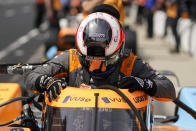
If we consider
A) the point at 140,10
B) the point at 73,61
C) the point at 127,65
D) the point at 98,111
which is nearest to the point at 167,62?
the point at 127,65

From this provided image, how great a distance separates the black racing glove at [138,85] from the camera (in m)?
2.77

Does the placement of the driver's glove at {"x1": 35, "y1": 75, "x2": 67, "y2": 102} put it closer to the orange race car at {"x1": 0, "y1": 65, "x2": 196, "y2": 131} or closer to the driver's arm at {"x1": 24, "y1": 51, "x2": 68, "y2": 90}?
the orange race car at {"x1": 0, "y1": 65, "x2": 196, "y2": 131}

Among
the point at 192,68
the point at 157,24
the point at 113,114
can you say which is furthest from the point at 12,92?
the point at 157,24

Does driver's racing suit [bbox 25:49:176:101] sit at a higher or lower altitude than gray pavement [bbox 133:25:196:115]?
higher

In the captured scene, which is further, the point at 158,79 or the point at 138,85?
the point at 158,79

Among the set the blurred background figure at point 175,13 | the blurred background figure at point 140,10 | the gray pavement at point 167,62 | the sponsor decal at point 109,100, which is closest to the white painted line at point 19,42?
the gray pavement at point 167,62

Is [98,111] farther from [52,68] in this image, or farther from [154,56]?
[154,56]

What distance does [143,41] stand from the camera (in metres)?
15.1

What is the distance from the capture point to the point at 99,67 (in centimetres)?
296

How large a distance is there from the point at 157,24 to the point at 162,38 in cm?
119

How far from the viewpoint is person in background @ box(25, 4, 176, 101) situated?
2.84 meters

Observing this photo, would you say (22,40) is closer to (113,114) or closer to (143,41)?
(143,41)

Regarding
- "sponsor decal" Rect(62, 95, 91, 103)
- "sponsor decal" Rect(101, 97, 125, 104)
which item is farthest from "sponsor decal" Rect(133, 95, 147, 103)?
"sponsor decal" Rect(62, 95, 91, 103)

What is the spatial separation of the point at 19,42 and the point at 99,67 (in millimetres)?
10912
